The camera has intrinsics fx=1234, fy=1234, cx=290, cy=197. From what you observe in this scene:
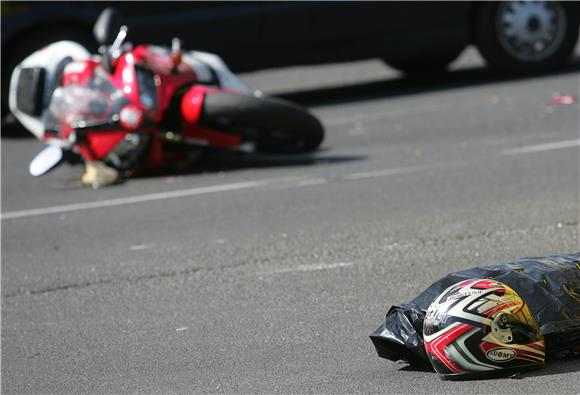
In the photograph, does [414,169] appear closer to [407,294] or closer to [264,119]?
[264,119]

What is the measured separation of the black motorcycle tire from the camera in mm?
9055

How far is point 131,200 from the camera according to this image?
8.55m

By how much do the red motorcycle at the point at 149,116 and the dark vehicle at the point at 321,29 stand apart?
228cm

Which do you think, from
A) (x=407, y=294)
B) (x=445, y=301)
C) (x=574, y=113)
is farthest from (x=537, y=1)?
(x=445, y=301)

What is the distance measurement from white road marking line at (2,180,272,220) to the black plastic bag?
13.4ft

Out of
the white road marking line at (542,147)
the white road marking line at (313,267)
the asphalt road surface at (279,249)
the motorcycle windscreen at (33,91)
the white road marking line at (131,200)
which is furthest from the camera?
the motorcycle windscreen at (33,91)

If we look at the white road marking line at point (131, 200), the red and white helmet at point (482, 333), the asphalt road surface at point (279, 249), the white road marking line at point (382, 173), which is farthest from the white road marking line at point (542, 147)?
the red and white helmet at point (482, 333)

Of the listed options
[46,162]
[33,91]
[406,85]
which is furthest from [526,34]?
[46,162]

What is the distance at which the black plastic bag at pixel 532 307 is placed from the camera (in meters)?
4.35

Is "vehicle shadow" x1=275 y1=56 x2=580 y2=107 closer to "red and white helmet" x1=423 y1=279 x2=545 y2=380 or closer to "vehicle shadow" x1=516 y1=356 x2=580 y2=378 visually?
"vehicle shadow" x1=516 y1=356 x2=580 y2=378

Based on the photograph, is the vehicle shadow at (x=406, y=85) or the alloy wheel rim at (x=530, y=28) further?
the vehicle shadow at (x=406, y=85)

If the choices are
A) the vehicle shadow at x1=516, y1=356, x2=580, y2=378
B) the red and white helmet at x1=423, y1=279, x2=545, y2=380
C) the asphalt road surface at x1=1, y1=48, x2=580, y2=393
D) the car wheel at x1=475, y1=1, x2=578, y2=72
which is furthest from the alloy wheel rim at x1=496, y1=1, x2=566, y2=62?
the red and white helmet at x1=423, y1=279, x2=545, y2=380

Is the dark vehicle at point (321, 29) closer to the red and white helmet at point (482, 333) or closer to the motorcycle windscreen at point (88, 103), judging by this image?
the motorcycle windscreen at point (88, 103)

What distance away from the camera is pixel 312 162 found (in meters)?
9.40
